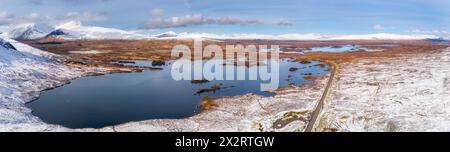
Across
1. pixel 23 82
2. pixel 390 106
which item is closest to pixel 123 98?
pixel 23 82

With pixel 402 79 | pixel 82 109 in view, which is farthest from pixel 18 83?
pixel 402 79

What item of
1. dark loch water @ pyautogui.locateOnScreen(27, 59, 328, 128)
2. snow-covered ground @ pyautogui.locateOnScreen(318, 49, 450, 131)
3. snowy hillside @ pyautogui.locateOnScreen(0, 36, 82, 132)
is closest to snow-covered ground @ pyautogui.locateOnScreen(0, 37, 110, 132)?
snowy hillside @ pyautogui.locateOnScreen(0, 36, 82, 132)

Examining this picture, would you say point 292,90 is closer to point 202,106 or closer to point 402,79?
point 202,106

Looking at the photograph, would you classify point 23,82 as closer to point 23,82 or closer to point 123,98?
point 23,82

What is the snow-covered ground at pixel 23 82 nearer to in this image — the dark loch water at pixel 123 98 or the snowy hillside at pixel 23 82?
the snowy hillside at pixel 23 82

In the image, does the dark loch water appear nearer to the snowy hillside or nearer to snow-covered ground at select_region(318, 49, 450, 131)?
the snowy hillside

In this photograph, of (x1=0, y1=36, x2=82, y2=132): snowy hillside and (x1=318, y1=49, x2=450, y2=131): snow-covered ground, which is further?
(x1=0, y1=36, x2=82, y2=132): snowy hillside

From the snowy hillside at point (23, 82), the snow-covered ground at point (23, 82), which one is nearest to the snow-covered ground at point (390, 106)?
the snow-covered ground at point (23, 82)

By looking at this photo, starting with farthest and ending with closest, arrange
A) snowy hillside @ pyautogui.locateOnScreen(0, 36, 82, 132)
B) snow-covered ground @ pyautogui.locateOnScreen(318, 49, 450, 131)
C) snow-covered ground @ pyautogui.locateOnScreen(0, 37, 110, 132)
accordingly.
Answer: snowy hillside @ pyautogui.locateOnScreen(0, 36, 82, 132) → snow-covered ground @ pyautogui.locateOnScreen(0, 37, 110, 132) → snow-covered ground @ pyautogui.locateOnScreen(318, 49, 450, 131)

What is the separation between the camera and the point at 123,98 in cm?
4478

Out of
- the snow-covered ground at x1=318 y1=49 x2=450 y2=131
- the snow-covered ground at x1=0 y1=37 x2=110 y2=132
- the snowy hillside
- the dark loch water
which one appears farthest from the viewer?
the dark loch water

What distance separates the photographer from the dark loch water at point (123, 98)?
34.8m

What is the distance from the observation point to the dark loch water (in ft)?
114
